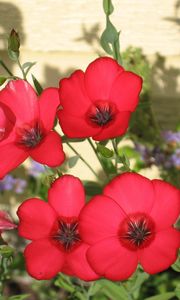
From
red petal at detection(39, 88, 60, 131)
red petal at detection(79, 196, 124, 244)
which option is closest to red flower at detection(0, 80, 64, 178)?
red petal at detection(39, 88, 60, 131)

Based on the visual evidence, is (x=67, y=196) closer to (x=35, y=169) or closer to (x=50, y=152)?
(x=50, y=152)

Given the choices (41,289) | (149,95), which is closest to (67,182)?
(149,95)

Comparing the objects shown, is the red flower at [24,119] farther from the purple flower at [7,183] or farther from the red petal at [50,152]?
the purple flower at [7,183]

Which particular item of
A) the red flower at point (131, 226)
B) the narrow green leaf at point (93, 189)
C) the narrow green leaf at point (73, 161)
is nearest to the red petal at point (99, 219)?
the red flower at point (131, 226)

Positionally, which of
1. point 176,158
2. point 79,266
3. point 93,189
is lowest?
point 176,158

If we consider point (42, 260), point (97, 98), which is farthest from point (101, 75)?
point (42, 260)

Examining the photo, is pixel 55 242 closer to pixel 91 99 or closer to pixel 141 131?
pixel 91 99
